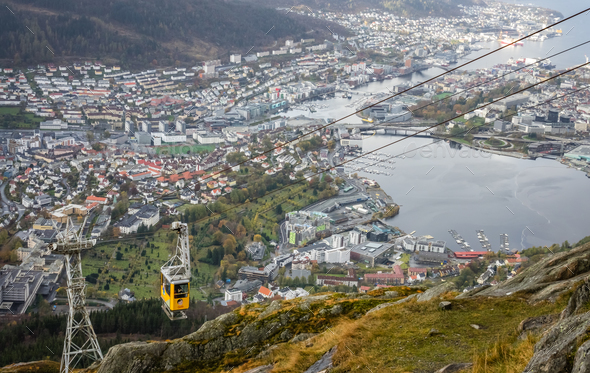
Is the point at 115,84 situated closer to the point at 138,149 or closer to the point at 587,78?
the point at 138,149

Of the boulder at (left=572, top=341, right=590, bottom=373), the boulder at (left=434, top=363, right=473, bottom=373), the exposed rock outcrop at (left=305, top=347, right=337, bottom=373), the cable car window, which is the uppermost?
the boulder at (left=572, top=341, right=590, bottom=373)

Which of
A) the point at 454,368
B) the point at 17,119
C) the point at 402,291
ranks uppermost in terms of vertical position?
the point at 454,368

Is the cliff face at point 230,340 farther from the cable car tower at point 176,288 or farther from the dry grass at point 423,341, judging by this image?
the cable car tower at point 176,288

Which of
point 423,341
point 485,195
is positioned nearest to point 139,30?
point 485,195

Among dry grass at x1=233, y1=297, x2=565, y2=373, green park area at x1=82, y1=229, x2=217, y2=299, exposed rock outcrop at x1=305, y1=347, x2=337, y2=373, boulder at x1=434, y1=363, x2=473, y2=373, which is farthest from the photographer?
green park area at x1=82, y1=229, x2=217, y2=299

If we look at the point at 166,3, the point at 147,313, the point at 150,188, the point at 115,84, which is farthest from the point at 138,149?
the point at 166,3

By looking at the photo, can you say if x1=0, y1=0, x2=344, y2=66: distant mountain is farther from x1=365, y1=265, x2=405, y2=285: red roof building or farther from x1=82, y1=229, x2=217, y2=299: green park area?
x1=365, y1=265, x2=405, y2=285: red roof building

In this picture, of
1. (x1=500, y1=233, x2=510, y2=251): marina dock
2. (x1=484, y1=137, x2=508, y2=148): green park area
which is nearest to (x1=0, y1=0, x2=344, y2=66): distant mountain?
(x1=484, y1=137, x2=508, y2=148): green park area

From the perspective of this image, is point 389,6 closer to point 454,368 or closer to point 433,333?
point 433,333
